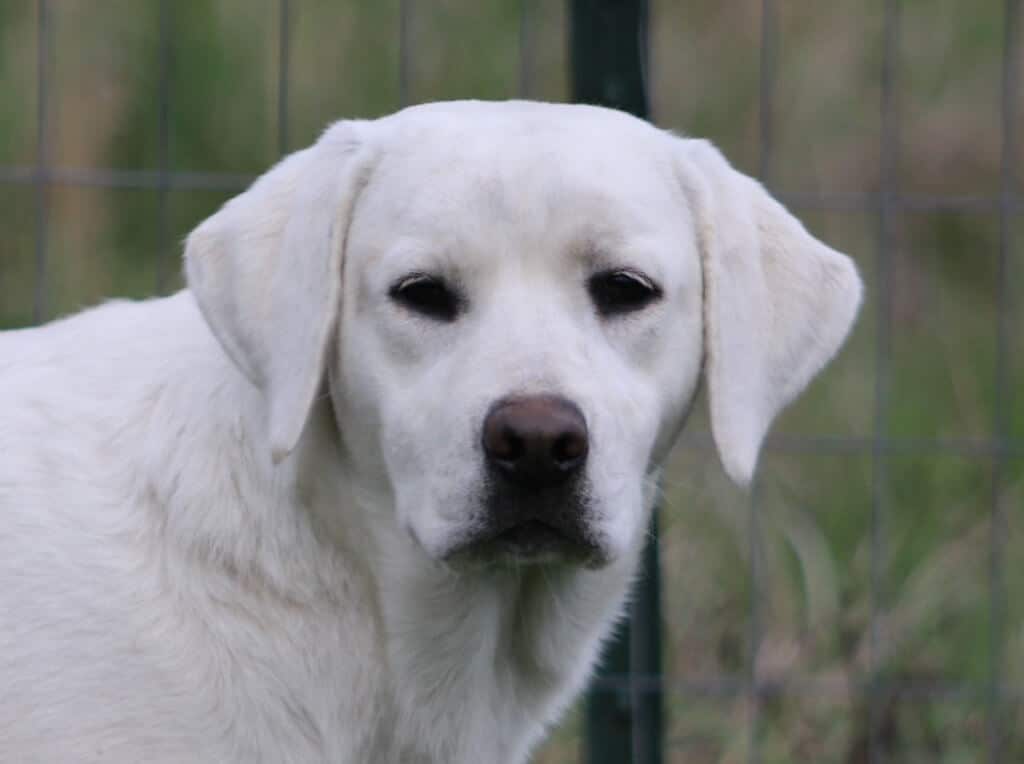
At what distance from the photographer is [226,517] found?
117 inches

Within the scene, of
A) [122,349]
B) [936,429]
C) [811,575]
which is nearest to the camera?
[122,349]

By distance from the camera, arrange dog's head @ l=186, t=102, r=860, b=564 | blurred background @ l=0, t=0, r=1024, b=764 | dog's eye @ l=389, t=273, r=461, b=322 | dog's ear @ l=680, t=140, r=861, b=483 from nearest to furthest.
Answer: dog's head @ l=186, t=102, r=860, b=564
dog's eye @ l=389, t=273, r=461, b=322
dog's ear @ l=680, t=140, r=861, b=483
blurred background @ l=0, t=0, r=1024, b=764

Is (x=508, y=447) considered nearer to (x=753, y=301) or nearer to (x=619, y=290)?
(x=619, y=290)

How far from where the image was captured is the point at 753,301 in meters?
3.11

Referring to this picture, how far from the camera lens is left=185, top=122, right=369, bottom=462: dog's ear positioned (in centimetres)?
292

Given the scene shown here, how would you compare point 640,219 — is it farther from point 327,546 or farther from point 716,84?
point 716,84

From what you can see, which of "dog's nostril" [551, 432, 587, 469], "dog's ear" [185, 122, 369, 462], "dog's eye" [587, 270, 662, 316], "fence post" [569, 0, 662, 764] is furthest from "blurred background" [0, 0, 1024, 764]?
"dog's nostril" [551, 432, 587, 469]

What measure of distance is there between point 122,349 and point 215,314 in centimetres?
29

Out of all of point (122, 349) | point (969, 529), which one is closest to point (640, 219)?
point (122, 349)

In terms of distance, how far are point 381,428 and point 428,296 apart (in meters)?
0.23

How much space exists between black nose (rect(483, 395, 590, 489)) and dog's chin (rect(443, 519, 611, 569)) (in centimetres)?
11

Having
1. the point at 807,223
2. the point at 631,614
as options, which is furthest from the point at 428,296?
the point at 807,223

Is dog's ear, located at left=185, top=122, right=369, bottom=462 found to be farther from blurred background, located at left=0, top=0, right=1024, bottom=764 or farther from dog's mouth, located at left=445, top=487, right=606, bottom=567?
blurred background, located at left=0, top=0, right=1024, bottom=764

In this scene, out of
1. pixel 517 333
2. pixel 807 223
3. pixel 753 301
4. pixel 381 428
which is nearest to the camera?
pixel 517 333
